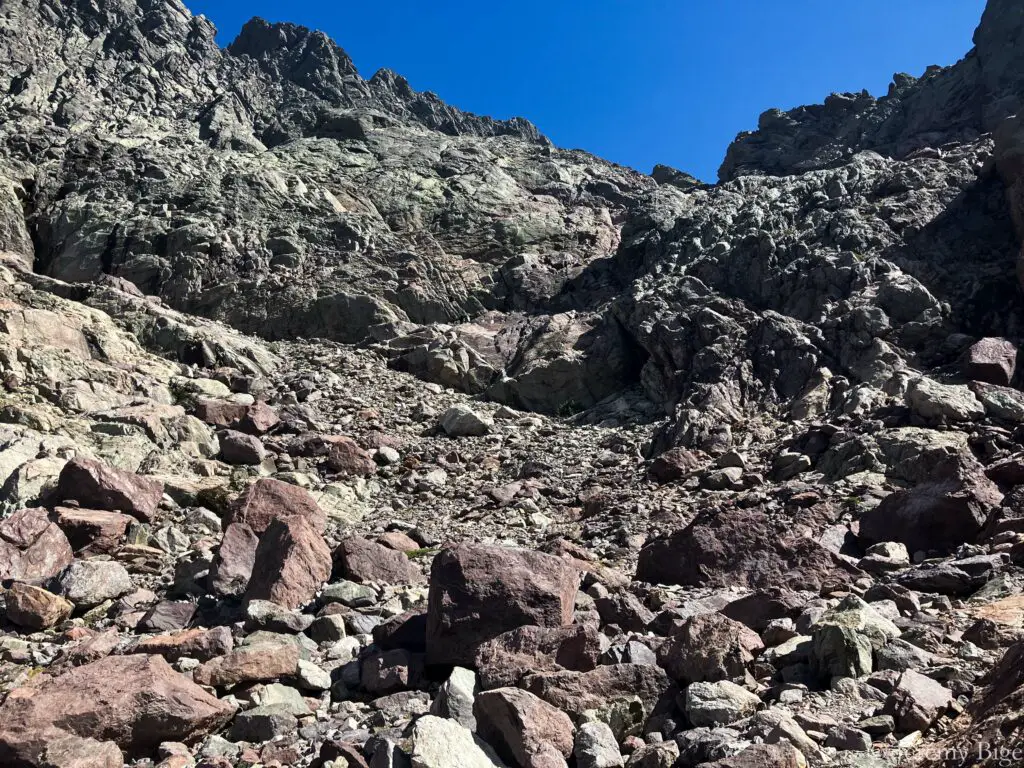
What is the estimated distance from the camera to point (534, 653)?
8.20 metres

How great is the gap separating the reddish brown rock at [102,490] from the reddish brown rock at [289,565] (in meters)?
5.07

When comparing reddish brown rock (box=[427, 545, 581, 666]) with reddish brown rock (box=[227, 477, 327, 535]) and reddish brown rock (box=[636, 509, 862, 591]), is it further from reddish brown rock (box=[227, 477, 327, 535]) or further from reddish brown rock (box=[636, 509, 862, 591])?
reddish brown rock (box=[227, 477, 327, 535])

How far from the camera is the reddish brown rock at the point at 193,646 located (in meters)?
8.94

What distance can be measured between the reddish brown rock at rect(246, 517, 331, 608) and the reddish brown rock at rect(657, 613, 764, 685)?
589cm

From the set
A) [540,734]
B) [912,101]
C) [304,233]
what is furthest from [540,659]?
[912,101]

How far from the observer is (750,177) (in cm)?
5947

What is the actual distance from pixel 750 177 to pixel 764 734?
59.3 metres

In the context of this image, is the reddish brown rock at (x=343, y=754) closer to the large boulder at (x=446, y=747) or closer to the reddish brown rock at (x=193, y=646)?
the large boulder at (x=446, y=747)

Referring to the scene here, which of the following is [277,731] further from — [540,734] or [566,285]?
[566,285]

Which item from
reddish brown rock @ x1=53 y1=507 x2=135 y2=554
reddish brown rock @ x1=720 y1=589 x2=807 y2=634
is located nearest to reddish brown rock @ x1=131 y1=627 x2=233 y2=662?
reddish brown rock @ x1=53 y1=507 x2=135 y2=554

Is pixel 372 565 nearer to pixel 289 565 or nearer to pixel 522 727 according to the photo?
pixel 289 565

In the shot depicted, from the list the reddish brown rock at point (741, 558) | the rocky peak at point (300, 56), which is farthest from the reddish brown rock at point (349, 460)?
the rocky peak at point (300, 56)

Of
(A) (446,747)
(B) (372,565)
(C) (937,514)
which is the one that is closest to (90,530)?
(B) (372,565)

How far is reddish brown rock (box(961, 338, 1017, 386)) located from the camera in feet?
91.5
